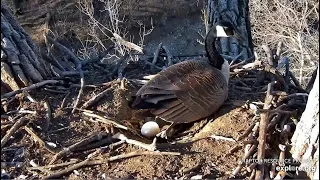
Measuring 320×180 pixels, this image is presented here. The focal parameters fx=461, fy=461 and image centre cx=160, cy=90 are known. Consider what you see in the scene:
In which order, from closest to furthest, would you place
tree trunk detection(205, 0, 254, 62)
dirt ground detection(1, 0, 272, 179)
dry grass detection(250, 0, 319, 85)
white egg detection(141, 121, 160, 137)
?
dirt ground detection(1, 0, 272, 179), white egg detection(141, 121, 160, 137), tree trunk detection(205, 0, 254, 62), dry grass detection(250, 0, 319, 85)

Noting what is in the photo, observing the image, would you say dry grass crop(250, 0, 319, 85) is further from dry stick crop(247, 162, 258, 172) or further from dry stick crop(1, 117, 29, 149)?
dry stick crop(1, 117, 29, 149)

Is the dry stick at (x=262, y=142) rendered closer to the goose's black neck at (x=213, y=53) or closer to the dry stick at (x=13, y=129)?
the goose's black neck at (x=213, y=53)

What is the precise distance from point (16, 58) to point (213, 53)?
54.3 inches

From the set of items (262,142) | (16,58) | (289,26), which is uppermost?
(16,58)

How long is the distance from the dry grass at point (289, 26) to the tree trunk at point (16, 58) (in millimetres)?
7479

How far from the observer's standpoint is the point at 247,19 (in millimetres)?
4836

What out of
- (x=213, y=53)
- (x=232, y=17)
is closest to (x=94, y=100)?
(x=213, y=53)

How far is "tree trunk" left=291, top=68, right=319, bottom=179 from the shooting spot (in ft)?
7.28

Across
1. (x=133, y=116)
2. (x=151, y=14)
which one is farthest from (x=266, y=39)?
(x=133, y=116)

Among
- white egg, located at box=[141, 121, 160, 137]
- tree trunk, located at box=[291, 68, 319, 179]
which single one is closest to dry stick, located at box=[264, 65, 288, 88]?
tree trunk, located at box=[291, 68, 319, 179]

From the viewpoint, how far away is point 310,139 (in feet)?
7.49

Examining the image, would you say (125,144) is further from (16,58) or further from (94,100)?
(16,58)

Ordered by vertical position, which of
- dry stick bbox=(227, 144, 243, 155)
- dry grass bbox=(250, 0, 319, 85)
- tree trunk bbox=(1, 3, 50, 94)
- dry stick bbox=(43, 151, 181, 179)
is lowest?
dry grass bbox=(250, 0, 319, 85)

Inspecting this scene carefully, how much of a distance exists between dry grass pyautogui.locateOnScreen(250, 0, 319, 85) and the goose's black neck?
21.7 ft
